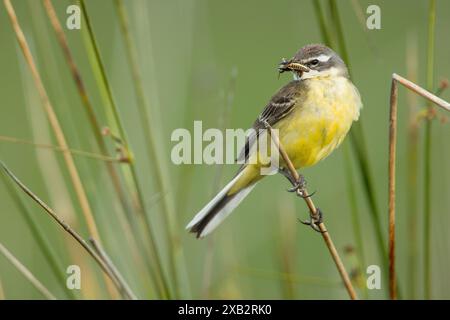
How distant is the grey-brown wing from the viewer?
8.62 feet

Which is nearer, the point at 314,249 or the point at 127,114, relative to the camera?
the point at 127,114

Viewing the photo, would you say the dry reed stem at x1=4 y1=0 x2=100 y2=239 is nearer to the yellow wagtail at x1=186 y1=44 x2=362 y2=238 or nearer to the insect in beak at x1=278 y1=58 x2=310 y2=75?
the yellow wagtail at x1=186 y1=44 x2=362 y2=238

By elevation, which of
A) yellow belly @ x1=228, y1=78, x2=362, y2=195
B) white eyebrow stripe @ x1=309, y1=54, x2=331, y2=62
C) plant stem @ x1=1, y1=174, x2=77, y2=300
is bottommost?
plant stem @ x1=1, y1=174, x2=77, y2=300

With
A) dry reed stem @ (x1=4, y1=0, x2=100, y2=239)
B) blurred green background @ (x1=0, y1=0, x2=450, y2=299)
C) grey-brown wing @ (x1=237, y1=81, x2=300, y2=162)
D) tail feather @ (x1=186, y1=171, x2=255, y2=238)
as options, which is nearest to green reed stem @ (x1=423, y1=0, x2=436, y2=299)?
blurred green background @ (x1=0, y1=0, x2=450, y2=299)

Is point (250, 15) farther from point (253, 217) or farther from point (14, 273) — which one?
point (14, 273)

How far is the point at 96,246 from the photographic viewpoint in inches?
79.7

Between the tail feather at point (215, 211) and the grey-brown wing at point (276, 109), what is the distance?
134 millimetres

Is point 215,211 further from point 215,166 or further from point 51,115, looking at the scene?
point 51,115

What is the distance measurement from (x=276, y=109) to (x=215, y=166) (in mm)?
348

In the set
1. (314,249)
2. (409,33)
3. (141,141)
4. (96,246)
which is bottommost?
(314,249)

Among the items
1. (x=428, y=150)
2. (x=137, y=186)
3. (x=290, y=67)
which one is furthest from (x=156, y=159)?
(x=428, y=150)

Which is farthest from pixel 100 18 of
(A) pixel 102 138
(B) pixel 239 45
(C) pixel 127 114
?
(A) pixel 102 138

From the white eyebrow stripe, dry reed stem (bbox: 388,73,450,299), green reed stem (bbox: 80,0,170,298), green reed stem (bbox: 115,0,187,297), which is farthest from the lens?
the white eyebrow stripe
